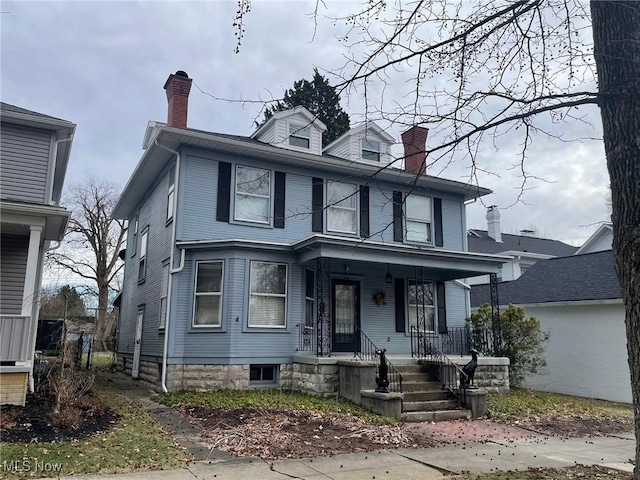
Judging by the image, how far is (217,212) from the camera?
12742 millimetres

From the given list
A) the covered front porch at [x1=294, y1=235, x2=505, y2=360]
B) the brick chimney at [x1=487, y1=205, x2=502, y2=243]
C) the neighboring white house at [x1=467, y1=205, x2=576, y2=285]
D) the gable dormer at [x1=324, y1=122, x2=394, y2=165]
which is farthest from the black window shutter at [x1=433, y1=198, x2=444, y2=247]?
the brick chimney at [x1=487, y1=205, x2=502, y2=243]

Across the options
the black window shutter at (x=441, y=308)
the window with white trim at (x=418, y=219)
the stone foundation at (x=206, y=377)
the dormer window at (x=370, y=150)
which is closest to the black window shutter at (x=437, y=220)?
the window with white trim at (x=418, y=219)

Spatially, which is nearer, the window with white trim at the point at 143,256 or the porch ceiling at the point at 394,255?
the porch ceiling at the point at 394,255

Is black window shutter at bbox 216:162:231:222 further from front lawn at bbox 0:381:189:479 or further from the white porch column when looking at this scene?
A: front lawn at bbox 0:381:189:479

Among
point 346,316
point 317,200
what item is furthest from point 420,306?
point 317,200

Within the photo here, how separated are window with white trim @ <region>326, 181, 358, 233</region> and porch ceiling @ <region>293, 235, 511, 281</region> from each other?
1824 millimetres

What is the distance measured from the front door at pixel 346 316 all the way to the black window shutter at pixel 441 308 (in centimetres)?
279

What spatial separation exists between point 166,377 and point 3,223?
15.4ft

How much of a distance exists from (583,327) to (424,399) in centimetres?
676

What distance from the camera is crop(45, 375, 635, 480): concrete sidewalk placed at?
19.2 feet

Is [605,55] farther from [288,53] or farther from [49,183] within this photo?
[49,183]

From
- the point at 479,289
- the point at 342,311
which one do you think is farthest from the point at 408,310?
the point at 479,289

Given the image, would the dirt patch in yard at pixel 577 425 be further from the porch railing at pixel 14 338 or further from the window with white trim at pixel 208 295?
the porch railing at pixel 14 338

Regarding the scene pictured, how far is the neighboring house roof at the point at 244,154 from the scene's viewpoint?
12.3 m
